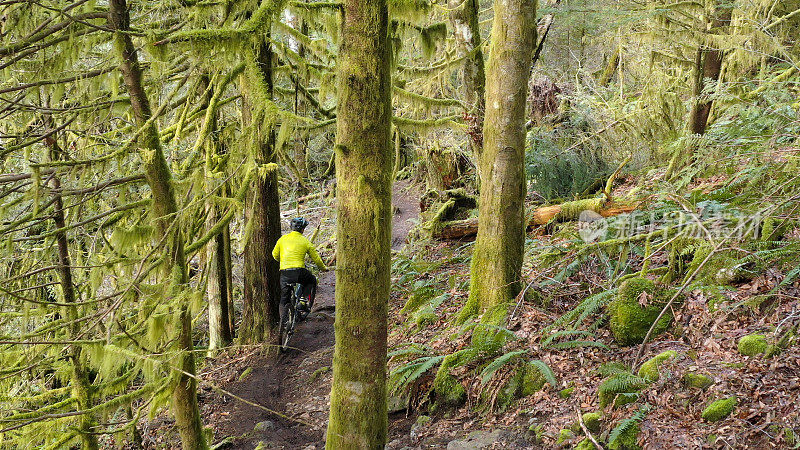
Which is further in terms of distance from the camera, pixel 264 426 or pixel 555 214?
pixel 555 214

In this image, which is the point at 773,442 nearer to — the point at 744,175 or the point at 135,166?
the point at 744,175

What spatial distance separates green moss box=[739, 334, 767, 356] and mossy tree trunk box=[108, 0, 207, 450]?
4.87m

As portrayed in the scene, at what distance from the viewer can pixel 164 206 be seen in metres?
5.09

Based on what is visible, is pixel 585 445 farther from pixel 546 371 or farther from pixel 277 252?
pixel 277 252

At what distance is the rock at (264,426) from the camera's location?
7.31 m

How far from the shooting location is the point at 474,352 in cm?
577

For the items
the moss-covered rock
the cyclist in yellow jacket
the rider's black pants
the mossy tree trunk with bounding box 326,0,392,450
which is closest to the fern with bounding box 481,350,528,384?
the moss-covered rock

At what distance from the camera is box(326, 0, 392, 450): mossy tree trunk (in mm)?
4066

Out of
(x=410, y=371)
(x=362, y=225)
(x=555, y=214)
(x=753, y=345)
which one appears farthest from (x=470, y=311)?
(x=555, y=214)

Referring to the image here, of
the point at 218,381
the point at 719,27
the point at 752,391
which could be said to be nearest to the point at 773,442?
the point at 752,391

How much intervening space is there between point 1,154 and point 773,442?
6805 mm

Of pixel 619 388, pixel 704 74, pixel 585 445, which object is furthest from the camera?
pixel 704 74

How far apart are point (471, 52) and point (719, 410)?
6.90 meters

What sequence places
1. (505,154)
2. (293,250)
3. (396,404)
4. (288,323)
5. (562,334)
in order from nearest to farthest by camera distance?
(562,334) < (396,404) < (505,154) < (293,250) < (288,323)
